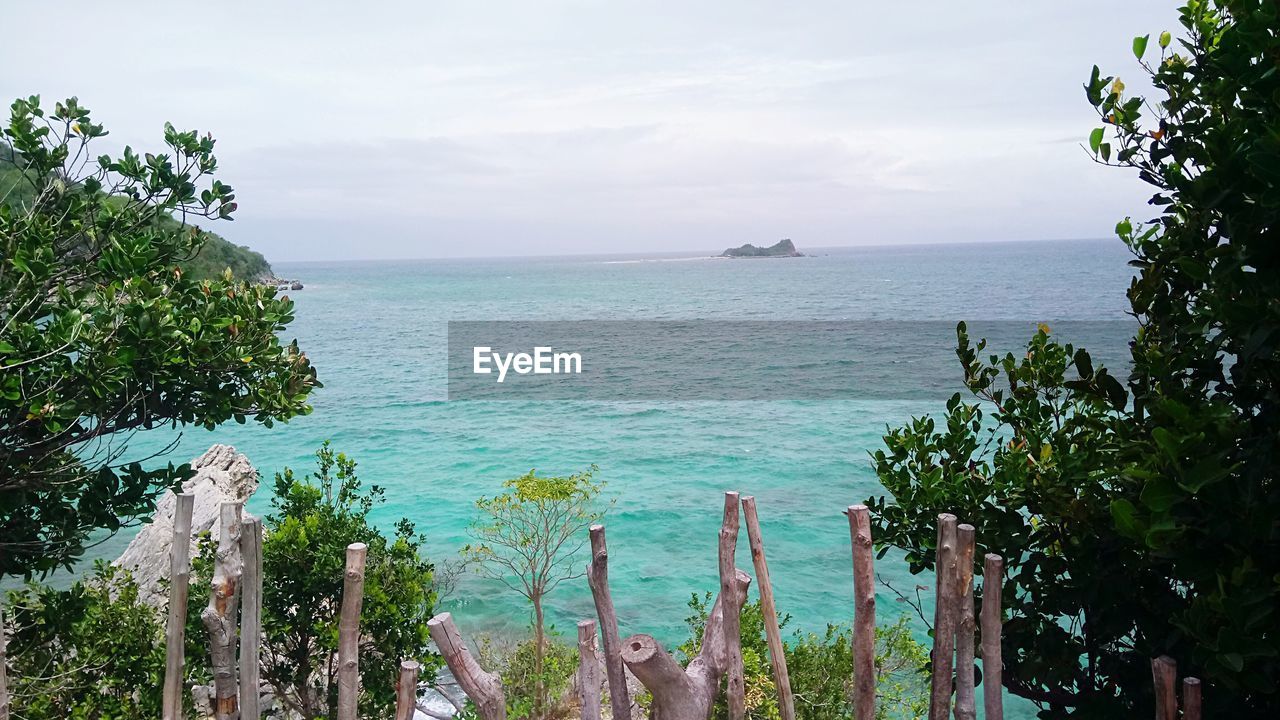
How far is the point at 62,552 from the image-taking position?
337cm

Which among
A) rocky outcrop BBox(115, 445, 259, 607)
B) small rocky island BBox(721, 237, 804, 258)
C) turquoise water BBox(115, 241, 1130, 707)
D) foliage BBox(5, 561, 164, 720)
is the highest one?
small rocky island BBox(721, 237, 804, 258)

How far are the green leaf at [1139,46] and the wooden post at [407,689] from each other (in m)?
3.14

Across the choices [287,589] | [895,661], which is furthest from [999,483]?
[895,661]

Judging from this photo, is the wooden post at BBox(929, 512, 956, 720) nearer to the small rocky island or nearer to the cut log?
the cut log

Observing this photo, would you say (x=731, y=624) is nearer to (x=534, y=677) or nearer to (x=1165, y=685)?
(x=1165, y=685)

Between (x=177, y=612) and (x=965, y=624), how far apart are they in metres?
2.81

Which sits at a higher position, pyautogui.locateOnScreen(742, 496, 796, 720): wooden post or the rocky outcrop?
pyautogui.locateOnScreen(742, 496, 796, 720): wooden post

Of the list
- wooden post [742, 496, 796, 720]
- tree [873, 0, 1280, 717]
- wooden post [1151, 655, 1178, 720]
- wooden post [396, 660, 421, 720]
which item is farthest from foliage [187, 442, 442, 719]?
wooden post [1151, 655, 1178, 720]

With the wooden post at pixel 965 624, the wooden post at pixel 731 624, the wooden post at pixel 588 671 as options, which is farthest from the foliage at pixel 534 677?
the wooden post at pixel 965 624

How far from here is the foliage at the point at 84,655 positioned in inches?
133

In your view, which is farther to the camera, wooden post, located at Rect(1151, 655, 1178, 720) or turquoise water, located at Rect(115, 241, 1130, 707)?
turquoise water, located at Rect(115, 241, 1130, 707)

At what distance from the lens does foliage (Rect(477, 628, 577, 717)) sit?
18.9 ft

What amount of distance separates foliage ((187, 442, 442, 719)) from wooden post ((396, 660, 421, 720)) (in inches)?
32.7

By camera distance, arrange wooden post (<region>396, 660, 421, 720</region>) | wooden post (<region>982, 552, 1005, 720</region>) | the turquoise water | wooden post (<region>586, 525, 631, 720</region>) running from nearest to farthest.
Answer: wooden post (<region>982, 552, 1005, 720</region>) < wooden post (<region>396, 660, 421, 720</region>) < wooden post (<region>586, 525, 631, 720</region>) < the turquoise water
